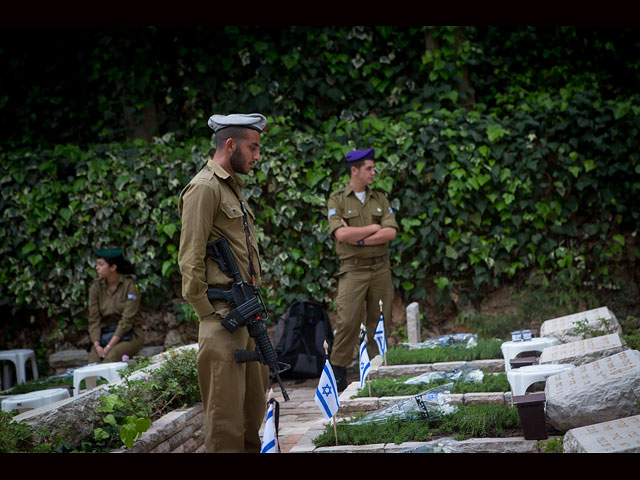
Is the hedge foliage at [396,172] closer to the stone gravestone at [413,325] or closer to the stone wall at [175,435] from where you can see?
the stone gravestone at [413,325]

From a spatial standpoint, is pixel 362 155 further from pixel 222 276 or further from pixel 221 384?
pixel 221 384

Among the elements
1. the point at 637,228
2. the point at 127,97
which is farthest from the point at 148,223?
the point at 637,228

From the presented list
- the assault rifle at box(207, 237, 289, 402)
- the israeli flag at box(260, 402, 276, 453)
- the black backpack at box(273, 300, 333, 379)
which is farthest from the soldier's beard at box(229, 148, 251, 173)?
the black backpack at box(273, 300, 333, 379)

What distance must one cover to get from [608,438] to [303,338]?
4.60 metres

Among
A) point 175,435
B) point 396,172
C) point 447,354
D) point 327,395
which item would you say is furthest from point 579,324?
point 175,435

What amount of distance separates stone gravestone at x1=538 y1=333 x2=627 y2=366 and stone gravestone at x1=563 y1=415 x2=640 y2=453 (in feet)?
4.13

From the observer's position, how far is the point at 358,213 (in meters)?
6.51

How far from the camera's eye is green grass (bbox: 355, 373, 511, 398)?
460 cm

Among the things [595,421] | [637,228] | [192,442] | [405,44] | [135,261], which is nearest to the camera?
[595,421]

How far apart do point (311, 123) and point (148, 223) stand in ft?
9.15

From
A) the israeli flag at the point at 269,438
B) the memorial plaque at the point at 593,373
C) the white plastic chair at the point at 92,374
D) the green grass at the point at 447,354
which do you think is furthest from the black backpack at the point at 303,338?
the israeli flag at the point at 269,438

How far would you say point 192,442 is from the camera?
15.4ft

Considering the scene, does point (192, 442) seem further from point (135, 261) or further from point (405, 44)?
point (405, 44)

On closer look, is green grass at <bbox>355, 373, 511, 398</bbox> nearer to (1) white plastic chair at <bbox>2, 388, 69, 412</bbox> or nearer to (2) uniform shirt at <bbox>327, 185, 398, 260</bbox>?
(2) uniform shirt at <bbox>327, 185, 398, 260</bbox>
